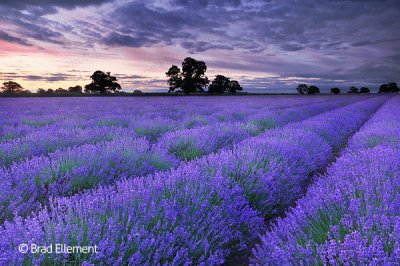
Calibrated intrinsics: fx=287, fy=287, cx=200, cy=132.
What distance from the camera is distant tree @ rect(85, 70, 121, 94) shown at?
51.0m

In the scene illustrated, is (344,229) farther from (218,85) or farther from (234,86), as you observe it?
(234,86)

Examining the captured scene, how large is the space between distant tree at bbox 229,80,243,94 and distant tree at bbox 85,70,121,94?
26.2m

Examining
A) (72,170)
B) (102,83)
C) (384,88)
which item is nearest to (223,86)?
(102,83)

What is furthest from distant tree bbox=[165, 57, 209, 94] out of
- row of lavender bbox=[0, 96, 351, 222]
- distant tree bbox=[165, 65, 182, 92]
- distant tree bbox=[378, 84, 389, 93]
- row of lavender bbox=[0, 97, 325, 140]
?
distant tree bbox=[378, 84, 389, 93]

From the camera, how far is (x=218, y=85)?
59688 mm

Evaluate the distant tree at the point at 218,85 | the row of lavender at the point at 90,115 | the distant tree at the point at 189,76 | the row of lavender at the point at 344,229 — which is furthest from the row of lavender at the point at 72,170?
the distant tree at the point at 218,85

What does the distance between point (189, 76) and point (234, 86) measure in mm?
20377

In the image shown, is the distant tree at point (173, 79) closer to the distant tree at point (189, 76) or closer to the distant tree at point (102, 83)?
the distant tree at point (189, 76)

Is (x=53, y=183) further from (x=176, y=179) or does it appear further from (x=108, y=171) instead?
(x=176, y=179)

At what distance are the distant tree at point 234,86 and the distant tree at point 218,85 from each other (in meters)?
2.25

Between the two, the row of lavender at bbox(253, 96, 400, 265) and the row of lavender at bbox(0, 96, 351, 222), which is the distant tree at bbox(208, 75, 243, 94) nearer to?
the row of lavender at bbox(0, 96, 351, 222)

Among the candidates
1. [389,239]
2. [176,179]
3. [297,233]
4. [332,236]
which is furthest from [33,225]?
[389,239]

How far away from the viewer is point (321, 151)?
4320 millimetres

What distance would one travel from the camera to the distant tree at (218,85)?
58331 mm
